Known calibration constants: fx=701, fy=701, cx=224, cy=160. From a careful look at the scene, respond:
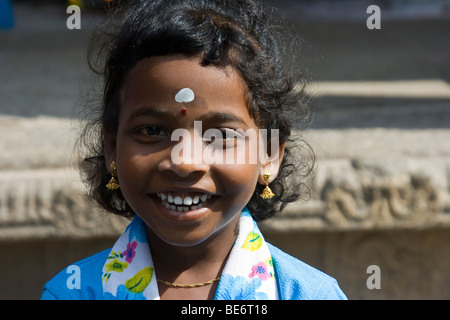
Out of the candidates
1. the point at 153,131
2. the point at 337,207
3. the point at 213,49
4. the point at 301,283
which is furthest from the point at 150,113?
the point at 337,207

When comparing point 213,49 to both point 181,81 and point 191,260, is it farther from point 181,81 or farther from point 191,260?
point 191,260

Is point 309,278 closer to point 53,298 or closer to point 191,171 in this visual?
point 191,171

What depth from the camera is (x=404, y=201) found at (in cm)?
223

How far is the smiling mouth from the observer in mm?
1202

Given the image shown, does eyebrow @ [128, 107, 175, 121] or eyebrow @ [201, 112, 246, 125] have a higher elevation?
eyebrow @ [128, 107, 175, 121]

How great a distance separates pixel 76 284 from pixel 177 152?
348 millimetres

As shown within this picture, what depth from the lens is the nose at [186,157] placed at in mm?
1158

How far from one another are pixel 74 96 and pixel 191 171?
228 centimetres

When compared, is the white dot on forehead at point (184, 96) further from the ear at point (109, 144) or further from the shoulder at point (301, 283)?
the shoulder at point (301, 283)

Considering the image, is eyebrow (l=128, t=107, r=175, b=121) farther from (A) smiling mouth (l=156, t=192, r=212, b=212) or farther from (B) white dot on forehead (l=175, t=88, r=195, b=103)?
(A) smiling mouth (l=156, t=192, r=212, b=212)

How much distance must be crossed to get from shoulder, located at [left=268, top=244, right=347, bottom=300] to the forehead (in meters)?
0.34

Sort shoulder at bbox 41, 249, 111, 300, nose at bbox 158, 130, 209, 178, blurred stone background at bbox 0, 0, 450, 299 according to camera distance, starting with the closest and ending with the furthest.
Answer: nose at bbox 158, 130, 209, 178
shoulder at bbox 41, 249, 111, 300
blurred stone background at bbox 0, 0, 450, 299

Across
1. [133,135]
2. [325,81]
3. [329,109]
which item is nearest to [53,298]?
[133,135]

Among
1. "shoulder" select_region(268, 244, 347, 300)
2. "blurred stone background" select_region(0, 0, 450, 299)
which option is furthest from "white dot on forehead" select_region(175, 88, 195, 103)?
"blurred stone background" select_region(0, 0, 450, 299)
